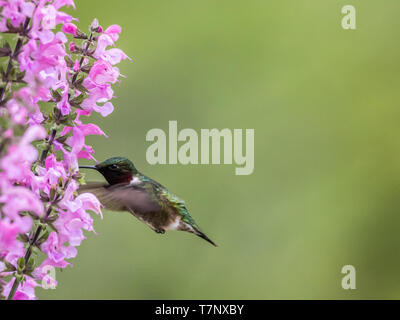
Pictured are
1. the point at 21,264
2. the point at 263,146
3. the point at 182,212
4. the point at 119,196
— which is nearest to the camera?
the point at 21,264

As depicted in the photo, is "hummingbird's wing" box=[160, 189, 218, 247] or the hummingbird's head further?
"hummingbird's wing" box=[160, 189, 218, 247]

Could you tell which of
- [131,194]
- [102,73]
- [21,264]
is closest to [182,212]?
[131,194]

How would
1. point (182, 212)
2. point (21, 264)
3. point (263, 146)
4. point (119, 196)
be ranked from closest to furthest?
point (21, 264)
point (119, 196)
point (182, 212)
point (263, 146)

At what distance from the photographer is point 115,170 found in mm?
1323

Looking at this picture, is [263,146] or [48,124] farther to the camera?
[263,146]

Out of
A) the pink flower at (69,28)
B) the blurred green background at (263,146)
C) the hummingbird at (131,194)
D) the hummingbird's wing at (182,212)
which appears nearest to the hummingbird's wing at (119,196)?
the hummingbird at (131,194)

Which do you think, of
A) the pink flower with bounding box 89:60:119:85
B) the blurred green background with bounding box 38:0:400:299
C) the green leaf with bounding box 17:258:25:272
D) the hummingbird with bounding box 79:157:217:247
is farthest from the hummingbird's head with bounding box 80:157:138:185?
the blurred green background with bounding box 38:0:400:299

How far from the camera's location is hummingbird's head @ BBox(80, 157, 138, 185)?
4.32 feet

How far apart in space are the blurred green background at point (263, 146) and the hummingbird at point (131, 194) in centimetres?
152

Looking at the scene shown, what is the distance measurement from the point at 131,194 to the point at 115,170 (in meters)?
0.07

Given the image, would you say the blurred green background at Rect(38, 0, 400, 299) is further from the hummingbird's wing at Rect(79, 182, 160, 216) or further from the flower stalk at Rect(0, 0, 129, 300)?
the flower stalk at Rect(0, 0, 129, 300)

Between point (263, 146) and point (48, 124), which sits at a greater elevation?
point (263, 146)

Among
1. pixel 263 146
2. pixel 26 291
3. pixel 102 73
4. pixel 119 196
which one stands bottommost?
pixel 26 291

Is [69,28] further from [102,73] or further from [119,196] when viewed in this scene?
[119,196]
